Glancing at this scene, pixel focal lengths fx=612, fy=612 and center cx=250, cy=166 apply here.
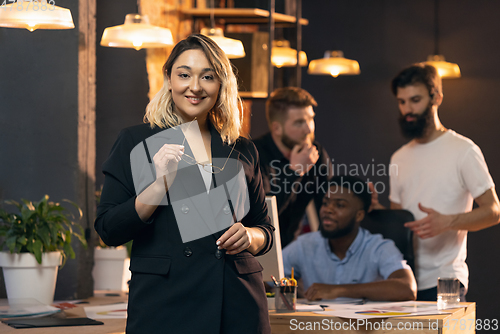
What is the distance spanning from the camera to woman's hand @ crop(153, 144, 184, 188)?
1204mm

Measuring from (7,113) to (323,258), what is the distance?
1538 millimetres

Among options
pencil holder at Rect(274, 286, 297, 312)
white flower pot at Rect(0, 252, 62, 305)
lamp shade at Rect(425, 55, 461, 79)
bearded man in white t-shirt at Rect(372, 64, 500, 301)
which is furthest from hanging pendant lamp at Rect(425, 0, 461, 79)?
white flower pot at Rect(0, 252, 62, 305)

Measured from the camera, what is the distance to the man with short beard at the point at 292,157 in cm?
317

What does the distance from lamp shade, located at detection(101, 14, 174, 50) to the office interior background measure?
0.58ft

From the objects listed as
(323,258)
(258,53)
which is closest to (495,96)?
(258,53)

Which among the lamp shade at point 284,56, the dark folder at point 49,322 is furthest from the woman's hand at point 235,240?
the lamp shade at point 284,56

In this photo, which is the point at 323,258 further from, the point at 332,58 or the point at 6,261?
the point at 332,58

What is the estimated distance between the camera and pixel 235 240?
1239 mm

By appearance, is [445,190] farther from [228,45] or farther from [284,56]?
[284,56]

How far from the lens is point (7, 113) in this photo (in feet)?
8.71

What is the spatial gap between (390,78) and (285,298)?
13.5 ft

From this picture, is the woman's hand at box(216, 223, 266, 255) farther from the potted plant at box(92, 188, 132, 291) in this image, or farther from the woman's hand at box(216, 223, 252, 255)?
the potted plant at box(92, 188, 132, 291)

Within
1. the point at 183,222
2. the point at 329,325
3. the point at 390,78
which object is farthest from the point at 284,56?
the point at 183,222

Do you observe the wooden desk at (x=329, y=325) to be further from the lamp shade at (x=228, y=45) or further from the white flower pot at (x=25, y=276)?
the lamp shade at (x=228, y=45)
